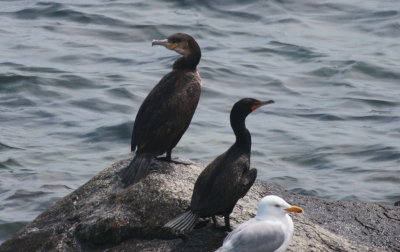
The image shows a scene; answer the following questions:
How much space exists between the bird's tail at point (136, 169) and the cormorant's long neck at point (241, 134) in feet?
2.64

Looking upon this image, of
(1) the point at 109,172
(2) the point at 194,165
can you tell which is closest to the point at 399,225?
(2) the point at 194,165

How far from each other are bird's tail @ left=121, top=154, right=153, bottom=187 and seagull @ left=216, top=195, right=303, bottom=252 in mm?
1232

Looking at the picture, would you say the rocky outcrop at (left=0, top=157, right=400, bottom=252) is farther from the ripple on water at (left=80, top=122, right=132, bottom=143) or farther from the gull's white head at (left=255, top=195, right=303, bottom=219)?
the ripple on water at (left=80, top=122, right=132, bottom=143)

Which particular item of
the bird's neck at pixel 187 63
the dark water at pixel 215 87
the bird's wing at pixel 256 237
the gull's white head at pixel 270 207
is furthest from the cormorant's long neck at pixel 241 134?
the dark water at pixel 215 87

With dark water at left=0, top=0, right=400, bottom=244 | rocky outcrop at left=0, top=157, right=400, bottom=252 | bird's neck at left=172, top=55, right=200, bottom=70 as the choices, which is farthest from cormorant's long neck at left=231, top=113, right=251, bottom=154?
dark water at left=0, top=0, right=400, bottom=244

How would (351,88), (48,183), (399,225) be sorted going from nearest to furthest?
(399,225)
(48,183)
(351,88)

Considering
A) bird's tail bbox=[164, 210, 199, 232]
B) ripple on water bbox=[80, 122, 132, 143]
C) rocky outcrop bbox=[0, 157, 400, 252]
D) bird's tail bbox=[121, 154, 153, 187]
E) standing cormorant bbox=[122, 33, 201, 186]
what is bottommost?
ripple on water bbox=[80, 122, 132, 143]

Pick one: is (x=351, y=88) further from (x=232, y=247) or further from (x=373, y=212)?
(x=232, y=247)

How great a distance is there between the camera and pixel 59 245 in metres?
6.77

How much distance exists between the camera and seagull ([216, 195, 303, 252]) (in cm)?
599

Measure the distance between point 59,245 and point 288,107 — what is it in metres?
7.88

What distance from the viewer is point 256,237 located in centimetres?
607

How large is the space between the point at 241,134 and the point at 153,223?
105 centimetres

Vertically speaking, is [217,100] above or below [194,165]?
below
